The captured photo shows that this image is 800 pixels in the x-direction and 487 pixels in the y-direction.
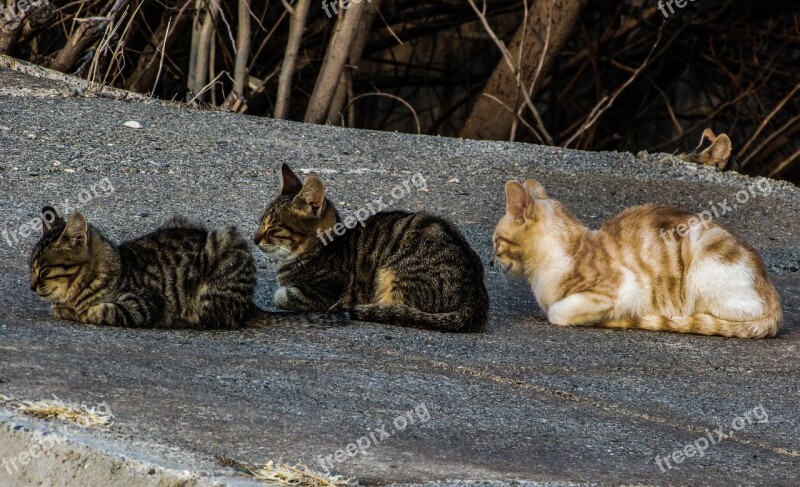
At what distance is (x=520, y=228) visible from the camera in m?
7.12

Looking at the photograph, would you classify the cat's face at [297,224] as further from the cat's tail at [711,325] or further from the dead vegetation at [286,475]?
the dead vegetation at [286,475]

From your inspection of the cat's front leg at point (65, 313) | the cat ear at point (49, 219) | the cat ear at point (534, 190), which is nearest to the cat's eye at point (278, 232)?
the cat ear at point (49, 219)

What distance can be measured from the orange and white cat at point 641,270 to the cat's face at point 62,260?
2.51 m

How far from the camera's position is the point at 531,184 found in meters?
7.45

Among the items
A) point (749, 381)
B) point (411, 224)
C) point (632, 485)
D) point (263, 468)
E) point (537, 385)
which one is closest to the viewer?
point (263, 468)

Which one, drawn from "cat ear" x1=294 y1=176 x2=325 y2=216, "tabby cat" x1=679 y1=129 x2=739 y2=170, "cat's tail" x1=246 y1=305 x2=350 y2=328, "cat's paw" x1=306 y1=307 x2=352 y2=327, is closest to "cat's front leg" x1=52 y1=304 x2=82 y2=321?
"cat's tail" x1=246 y1=305 x2=350 y2=328

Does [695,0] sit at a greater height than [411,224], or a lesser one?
greater

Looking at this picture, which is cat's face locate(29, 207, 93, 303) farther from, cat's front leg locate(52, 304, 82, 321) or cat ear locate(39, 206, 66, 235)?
cat ear locate(39, 206, 66, 235)

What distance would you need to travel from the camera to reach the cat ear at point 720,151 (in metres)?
10.7

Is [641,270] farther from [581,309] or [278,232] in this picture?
[278,232]

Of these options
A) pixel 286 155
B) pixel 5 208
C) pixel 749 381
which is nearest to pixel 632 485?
pixel 749 381

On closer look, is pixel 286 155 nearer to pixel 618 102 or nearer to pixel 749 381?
pixel 749 381

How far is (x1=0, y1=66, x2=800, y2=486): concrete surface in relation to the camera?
4297 millimetres

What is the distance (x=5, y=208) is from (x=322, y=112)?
487 centimetres
